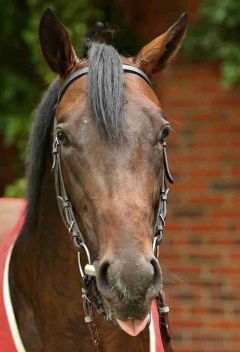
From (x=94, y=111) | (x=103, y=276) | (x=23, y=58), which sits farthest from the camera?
(x=23, y=58)

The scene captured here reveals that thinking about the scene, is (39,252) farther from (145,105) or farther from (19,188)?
(19,188)

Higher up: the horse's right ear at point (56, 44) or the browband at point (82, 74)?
the horse's right ear at point (56, 44)

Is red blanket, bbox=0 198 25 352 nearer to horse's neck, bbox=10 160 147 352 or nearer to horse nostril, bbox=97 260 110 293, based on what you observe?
horse's neck, bbox=10 160 147 352

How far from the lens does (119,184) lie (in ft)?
8.47

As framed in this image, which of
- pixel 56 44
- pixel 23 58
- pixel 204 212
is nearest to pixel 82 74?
pixel 56 44

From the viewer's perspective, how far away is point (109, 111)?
2.67m

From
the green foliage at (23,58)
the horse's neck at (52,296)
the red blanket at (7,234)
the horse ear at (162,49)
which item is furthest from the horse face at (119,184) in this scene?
the green foliage at (23,58)

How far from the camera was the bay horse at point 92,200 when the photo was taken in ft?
8.21

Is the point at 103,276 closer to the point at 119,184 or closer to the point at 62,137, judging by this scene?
the point at 119,184

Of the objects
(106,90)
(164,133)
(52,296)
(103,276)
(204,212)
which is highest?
(106,90)

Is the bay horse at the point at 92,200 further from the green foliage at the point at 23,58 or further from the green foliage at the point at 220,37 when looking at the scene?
the green foliage at the point at 23,58

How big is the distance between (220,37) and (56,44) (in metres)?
2.77

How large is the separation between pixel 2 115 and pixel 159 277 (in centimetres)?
363

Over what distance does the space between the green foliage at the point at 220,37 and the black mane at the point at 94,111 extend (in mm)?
2472
